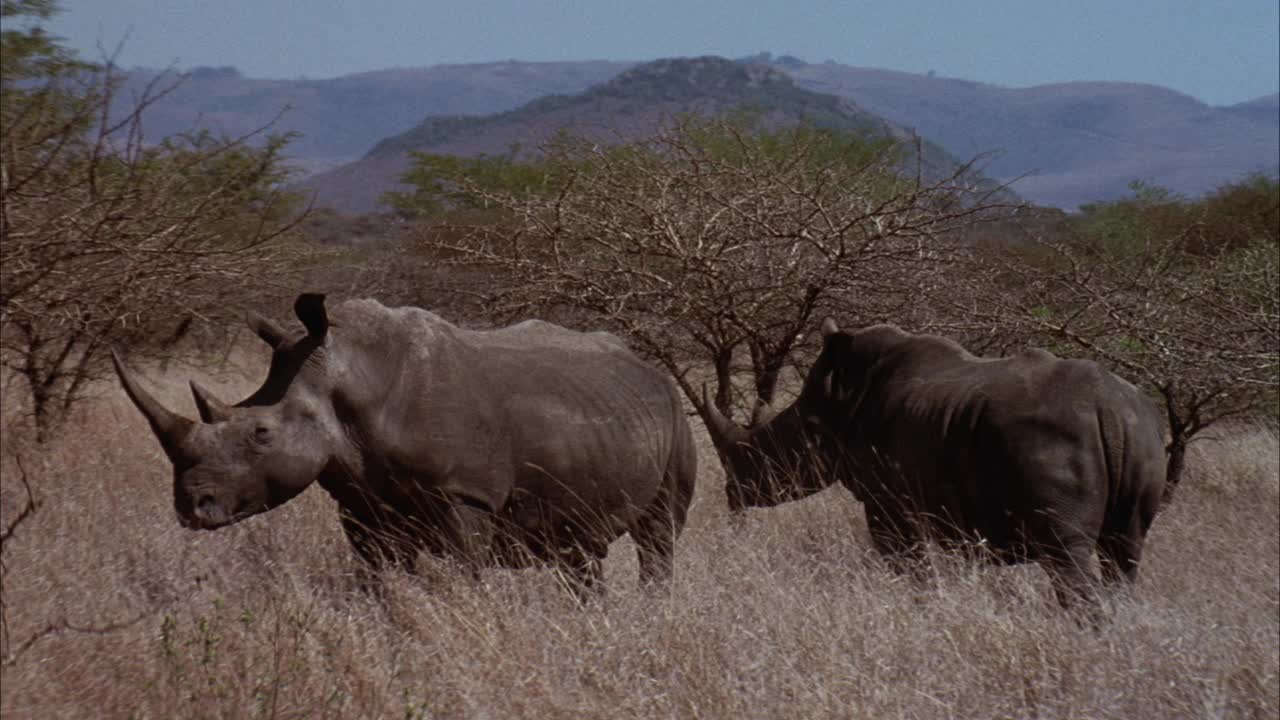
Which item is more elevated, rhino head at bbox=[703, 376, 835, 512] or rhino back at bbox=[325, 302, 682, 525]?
rhino back at bbox=[325, 302, 682, 525]

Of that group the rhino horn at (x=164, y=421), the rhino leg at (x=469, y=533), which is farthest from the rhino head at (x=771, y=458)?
the rhino horn at (x=164, y=421)

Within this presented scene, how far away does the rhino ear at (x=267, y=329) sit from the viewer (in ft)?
17.8

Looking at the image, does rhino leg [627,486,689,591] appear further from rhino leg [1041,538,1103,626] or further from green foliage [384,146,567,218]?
green foliage [384,146,567,218]

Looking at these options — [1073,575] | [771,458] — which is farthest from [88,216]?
[1073,575]

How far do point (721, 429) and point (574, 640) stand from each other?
3069 millimetres

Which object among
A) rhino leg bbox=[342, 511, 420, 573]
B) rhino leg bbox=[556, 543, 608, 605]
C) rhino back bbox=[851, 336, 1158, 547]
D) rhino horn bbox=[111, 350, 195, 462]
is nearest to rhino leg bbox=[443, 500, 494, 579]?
rhino leg bbox=[342, 511, 420, 573]

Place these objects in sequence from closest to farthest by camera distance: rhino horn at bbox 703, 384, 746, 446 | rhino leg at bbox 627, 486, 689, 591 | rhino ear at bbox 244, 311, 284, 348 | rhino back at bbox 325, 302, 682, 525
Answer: rhino back at bbox 325, 302, 682, 525
rhino ear at bbox 244, 311, 284, 348
rhino leg at bbox 627, 486, 689, 591
rhino horn at bbox 703, 384, 746, 446

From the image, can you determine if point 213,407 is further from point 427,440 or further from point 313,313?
point 427,440

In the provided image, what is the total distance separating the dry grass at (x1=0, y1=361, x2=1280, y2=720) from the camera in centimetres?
423

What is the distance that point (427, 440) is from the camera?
17.4ft

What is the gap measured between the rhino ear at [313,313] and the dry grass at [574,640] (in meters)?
0.86

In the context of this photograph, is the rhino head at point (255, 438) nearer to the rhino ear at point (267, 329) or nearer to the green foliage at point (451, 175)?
the rhino ear at point (267, 329)

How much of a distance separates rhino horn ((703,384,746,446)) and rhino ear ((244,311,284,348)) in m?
2.90

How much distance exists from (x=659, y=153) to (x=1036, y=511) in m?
5.43
